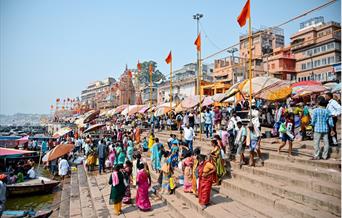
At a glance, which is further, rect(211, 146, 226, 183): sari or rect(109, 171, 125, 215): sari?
rect(211, 146, 226, 183): sari

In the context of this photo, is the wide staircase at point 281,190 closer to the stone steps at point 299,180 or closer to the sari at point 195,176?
the stone steps at point 299,180

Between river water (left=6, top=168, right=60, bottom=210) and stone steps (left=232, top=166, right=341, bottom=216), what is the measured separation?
380 inches

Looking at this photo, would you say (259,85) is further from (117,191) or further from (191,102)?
(117,191)

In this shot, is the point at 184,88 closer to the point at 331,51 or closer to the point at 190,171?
the point at 331,51

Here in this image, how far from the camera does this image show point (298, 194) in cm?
499

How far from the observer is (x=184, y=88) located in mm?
45719

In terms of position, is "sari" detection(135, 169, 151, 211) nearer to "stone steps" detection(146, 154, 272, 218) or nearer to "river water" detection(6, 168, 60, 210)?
"stone steps" detection(146, 154, 272, 218)

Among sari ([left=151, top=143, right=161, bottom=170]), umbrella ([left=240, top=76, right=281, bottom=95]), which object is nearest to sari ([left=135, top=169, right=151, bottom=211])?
sari ([left=151, top=143, right=161, bottom=170])

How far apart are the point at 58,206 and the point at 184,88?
37.5m

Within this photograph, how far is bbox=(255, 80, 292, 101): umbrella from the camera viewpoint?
9.42 metres

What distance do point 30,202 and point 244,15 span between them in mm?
13452

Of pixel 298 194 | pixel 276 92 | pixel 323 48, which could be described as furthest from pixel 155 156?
pixel 323 48

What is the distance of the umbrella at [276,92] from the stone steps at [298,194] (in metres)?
4.32

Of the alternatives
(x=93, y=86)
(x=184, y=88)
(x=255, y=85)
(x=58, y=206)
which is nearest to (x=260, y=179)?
(x=255, y=85)
